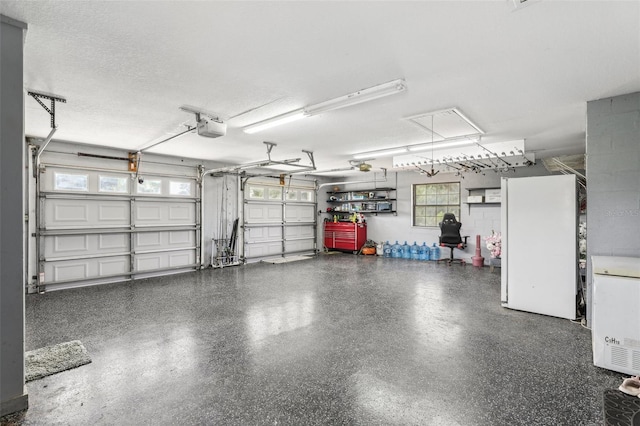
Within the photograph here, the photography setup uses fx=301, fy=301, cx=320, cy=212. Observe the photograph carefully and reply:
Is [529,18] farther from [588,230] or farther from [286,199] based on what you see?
[286,199]

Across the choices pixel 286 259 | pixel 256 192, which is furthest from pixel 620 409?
pixel 256 192

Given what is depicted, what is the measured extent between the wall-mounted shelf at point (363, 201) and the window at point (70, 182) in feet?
22.9

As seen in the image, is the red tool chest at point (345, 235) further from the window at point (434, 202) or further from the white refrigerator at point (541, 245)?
the white refrigerator at point (541, 245)

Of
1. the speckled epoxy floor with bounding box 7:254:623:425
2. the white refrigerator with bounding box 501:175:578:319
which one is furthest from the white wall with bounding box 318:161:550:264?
the white refrigerator with bounding box 501:175:578:319

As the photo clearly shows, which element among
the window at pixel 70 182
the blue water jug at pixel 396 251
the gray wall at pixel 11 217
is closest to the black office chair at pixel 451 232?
the blue water jug at pixel 396 251

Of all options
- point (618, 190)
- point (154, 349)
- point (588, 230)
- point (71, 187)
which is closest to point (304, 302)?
point (154, 349)

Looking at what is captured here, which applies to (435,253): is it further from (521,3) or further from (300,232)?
(521,3)

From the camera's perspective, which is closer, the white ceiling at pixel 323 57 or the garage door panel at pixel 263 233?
the white ceiling at pixel 323 57

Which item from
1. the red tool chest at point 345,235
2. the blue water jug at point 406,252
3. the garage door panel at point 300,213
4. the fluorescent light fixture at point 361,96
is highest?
the fluorescent light fixture at point 361,96

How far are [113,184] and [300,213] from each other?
5.23 meters

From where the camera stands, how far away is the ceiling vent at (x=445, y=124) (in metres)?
3.85

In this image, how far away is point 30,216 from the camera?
16.3ft

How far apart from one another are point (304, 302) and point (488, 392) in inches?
107

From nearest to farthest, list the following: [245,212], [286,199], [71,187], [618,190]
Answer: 1. [618,190]
2. [71,187]
3. [245,212]
4. [286,199]
